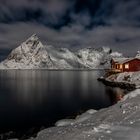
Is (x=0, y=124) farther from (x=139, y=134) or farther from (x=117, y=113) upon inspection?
(x=139, y=134)

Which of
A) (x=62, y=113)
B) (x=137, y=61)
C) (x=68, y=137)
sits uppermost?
(x=137, y=61)

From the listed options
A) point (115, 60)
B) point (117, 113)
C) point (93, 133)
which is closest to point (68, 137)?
point (93, 133)

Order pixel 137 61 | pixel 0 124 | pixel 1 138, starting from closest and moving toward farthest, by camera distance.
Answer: pixel 1 138 < pixel 0 124 < pixel 137 61

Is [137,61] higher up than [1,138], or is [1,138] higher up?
[137,61]

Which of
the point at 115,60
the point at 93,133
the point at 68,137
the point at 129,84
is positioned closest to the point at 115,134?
the point at 93,133

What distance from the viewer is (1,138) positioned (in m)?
27.5

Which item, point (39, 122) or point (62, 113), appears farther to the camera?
point (62, 113)

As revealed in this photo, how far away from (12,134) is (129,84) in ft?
178

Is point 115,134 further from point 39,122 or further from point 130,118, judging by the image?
point 39,122

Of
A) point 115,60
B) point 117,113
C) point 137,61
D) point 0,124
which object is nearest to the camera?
point 117,113

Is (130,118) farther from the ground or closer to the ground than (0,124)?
farther from the ground

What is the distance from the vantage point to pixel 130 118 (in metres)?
19.4

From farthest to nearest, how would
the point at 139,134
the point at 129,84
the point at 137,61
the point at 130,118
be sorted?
the point at 137,61
the point at 129,84
the point at 130,118
the point at 139,134

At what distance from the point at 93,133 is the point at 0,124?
75.9 feet
